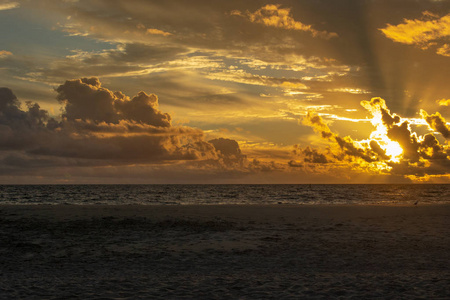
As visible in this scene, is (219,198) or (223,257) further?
(219,198)

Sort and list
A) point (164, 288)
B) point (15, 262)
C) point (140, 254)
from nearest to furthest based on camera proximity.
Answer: point (164, 288) → point (15, 262) → point (140, 254)

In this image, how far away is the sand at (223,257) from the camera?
11.3m

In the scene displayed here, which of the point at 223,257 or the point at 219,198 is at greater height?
the point at 223,257

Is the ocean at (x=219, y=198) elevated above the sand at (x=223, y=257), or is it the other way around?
the sand at (x=223, y=257)

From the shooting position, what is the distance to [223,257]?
16.2 meters

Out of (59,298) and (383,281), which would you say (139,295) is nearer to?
(59,298)

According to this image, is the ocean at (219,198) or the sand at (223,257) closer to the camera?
the sand at (223,257)

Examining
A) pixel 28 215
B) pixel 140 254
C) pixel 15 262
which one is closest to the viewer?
pixel 15 262

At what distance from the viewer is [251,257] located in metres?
16.2

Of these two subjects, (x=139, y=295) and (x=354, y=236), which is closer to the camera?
(x=139, y=295)

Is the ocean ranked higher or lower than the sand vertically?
lower

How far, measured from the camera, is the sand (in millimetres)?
11344

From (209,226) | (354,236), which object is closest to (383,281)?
(354,236)

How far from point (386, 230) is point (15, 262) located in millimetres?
18788
